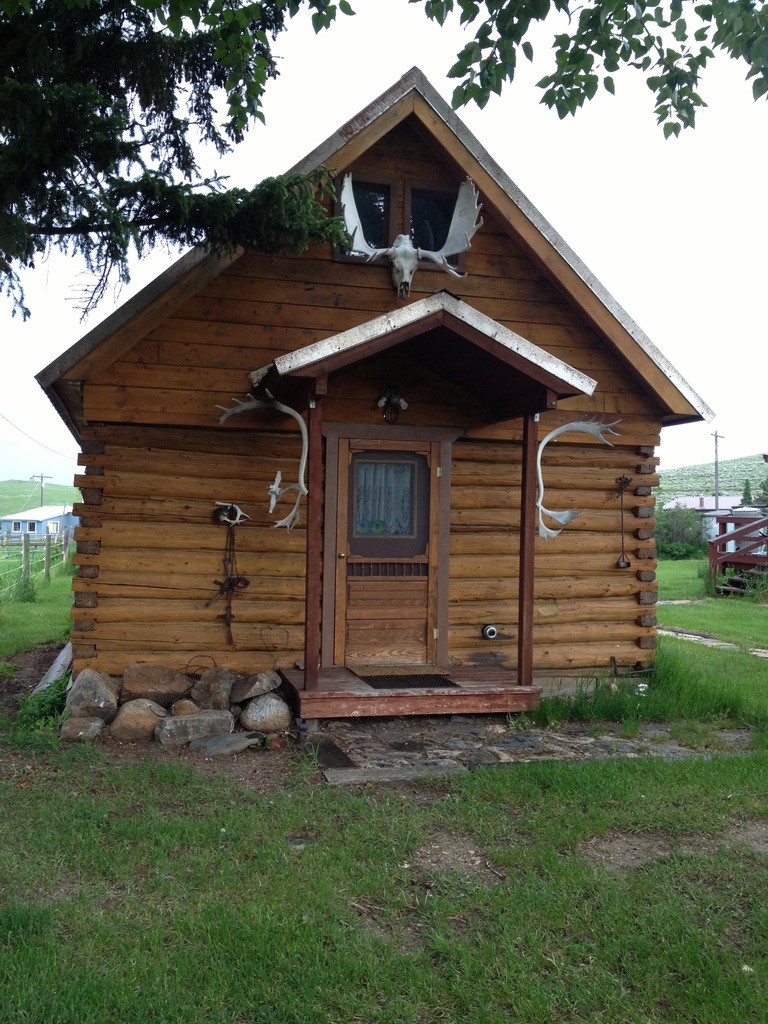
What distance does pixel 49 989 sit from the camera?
11.3ft

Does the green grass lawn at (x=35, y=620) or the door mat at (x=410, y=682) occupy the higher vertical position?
the door mat at (x=410, y=682)

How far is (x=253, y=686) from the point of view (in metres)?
7.82

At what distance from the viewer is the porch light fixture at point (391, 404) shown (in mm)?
8703

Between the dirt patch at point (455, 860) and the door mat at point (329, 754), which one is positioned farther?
the door mat at point (329, 754)

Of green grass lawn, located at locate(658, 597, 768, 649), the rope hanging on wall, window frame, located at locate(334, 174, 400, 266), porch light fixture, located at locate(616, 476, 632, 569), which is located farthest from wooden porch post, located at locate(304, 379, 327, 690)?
green grass lawn, located at locate(658, 597, 768, 649)

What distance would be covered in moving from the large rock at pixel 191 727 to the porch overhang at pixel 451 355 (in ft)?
9.43

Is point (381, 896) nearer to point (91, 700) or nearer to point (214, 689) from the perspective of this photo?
point (214, 689)

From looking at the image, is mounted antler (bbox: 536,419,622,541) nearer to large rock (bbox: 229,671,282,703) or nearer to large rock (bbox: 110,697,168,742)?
large rock (bbox: 229,671,282,703)

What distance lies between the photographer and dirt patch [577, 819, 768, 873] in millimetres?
4855

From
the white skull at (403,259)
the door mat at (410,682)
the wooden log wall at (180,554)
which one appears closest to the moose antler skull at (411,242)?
the white skull at (403,259)

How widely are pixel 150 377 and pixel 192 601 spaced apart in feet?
7.03

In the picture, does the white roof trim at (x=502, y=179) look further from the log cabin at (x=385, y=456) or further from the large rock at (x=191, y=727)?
the large rock at (x=191, y=727)

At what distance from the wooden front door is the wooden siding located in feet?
0.97

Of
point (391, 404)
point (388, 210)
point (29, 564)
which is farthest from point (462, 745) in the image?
point (29, 564)
